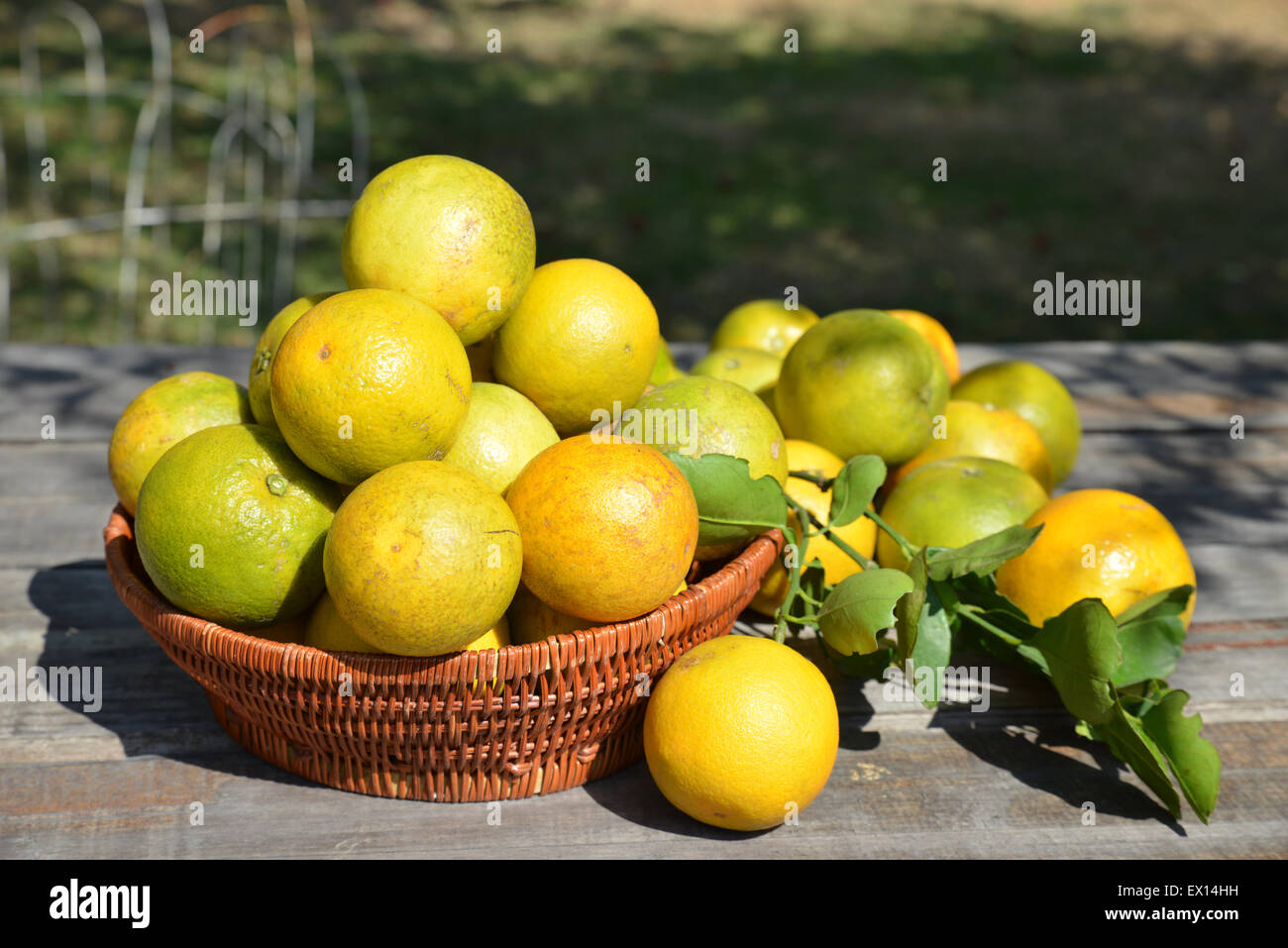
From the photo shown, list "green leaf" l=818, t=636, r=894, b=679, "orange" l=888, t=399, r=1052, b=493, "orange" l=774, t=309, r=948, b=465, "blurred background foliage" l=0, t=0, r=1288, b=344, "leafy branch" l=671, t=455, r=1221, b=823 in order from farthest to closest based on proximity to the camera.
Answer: "blurred background foliage" l=0, t=0, r=1288, b=344
"orange" l=888, t=399, r=1052, b=493
"orange" l=774, t=309, r=948, b=465
"green leaf" l=818, t=636, r=894, b=679
"leafy branch" l=671, t=455, r=1221, b=823

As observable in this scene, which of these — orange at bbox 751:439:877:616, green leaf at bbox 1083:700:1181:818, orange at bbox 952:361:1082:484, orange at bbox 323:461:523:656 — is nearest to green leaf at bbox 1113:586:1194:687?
green leaf at bbox 1083:700:1181:818

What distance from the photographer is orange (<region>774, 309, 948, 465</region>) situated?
5.86 feet

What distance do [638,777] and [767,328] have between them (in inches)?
43.3

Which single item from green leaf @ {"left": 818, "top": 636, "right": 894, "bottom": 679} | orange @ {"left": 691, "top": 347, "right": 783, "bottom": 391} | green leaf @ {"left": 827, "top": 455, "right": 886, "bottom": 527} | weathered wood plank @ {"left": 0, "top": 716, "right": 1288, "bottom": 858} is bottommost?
weathered wood plank @ {"left": 0, "top": 716, "right": 1288, "bottom": 858}

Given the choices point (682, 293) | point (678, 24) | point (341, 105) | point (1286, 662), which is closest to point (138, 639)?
point (1286, 662)

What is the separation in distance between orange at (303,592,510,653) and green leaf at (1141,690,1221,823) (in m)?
0.79

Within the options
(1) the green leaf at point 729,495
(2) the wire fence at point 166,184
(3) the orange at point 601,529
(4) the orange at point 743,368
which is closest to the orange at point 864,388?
(4) the orange at point 743,368

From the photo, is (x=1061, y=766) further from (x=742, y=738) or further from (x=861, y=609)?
(x=742, y=738)

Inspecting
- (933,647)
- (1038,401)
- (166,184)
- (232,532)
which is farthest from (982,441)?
(166,184)

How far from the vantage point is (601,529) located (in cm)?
122

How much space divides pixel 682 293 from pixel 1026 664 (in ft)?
12.6

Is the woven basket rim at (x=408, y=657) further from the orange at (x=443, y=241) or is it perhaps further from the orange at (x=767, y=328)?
the orange at (x=767, y=328)

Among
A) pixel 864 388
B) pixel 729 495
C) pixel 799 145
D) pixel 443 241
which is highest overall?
pixel 799 145

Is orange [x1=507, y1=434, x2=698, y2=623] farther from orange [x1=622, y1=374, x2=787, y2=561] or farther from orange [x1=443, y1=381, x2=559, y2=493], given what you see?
orange [x1=622, y1=374, x2=787, y2=561]
